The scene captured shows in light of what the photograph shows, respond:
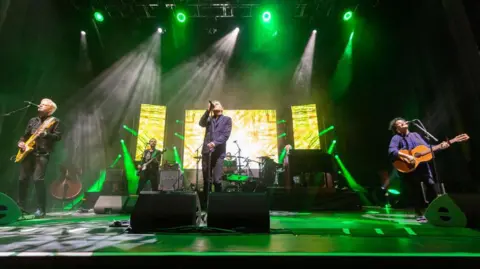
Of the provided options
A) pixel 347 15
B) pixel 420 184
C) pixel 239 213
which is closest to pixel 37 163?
pixel 239 213

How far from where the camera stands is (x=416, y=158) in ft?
13.2

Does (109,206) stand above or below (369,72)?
below

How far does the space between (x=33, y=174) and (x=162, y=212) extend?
3.30m

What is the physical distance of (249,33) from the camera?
991cm

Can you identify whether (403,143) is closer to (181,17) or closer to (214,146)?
(214,146)

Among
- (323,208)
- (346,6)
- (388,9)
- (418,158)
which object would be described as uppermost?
(346,6)

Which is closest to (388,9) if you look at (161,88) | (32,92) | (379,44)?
(379,44)

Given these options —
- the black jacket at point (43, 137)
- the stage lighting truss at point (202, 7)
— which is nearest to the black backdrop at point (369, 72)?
the stage lighting truss at point (202, 7)

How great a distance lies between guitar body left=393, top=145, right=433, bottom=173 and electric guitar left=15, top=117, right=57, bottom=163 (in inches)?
231

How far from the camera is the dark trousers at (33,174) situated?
13.6ft

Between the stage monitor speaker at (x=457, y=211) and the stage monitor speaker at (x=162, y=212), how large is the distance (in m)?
2.83

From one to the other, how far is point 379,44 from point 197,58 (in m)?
6.68

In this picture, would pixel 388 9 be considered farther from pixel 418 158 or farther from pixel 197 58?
pixel 197 58

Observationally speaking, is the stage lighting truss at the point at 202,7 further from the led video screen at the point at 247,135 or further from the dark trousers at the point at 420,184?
the dark trousers at the point at 420,184
